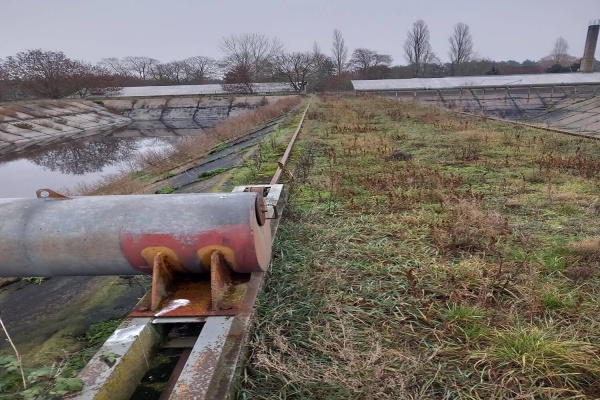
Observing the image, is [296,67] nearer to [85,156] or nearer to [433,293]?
[85,156]

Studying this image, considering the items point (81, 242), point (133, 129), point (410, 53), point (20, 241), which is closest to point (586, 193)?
point (81, 242)

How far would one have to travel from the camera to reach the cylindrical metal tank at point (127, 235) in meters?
2.31

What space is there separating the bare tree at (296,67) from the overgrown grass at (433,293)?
47.4m

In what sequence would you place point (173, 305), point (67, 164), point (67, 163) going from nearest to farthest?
point (173, 305)
point (67, 164)
point (67, 163)

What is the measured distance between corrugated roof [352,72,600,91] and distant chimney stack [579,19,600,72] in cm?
1173

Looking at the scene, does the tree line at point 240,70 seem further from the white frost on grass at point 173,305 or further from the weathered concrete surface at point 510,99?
the white frost on grass at point 173,305

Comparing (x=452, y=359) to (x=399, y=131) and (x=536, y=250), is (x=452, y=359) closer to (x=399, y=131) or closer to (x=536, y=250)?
(x=536, y=250)

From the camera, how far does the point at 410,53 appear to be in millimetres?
71062

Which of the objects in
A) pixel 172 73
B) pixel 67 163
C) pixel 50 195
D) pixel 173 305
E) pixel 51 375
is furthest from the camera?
pixel 172 73

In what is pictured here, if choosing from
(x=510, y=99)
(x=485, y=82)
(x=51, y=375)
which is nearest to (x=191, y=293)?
Answer: (x=51, y=375)

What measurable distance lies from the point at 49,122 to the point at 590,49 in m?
55.7

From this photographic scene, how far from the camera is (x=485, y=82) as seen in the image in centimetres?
3350

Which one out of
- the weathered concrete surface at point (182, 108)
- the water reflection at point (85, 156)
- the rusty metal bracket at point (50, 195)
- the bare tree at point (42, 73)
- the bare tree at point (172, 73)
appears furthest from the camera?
the bare tree at point (172, 73)

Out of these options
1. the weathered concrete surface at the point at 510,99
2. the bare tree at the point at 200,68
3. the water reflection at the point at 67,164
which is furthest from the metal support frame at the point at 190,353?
the bare tree at the point at 200,68
